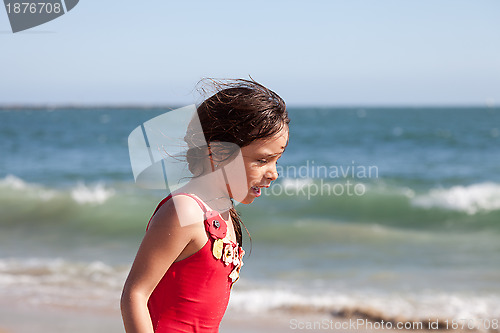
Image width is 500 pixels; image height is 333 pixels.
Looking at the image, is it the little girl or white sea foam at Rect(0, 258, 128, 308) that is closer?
the little girl

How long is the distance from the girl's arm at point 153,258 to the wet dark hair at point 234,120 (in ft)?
0.74

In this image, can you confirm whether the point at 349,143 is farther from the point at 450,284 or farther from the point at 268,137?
the point at 268,137

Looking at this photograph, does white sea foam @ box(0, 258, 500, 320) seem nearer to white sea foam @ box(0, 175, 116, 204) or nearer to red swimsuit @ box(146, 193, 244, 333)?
red swimsuit @ box(146, 193, 244, 333)

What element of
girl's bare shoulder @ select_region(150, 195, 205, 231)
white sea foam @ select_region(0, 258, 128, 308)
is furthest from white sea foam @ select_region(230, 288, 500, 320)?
girl's bare shoulder @ select_region(150, 195, 205, 231)

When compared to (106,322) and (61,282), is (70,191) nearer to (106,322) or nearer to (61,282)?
(61,282)

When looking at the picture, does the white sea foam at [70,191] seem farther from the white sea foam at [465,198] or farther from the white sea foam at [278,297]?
the white sea foam at [465,198]

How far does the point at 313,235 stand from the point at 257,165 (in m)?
8.49

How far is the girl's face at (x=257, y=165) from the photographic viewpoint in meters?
1.58

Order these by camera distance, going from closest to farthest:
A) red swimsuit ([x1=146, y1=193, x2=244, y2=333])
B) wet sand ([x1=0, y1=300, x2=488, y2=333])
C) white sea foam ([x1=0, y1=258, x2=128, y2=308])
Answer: red swimsuit ([x1=146, y1=193, x2=244, y2=333]) < wet sand ([x1=0, y1=300, x2=488, y2=333]) < white sea foam ([x1=0, y1=258, x2=128, y2=308])

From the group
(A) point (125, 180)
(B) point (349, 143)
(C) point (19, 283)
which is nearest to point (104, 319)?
(C) point (19, 283)

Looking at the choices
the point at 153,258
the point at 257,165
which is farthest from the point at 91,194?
the point at 153,258

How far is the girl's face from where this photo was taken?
5.18ft

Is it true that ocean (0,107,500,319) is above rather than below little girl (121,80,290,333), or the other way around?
below

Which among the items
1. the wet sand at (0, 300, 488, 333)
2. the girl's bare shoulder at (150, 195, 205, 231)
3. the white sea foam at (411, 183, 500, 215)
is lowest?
the white sea foam at (411, 183, 500, 215)
